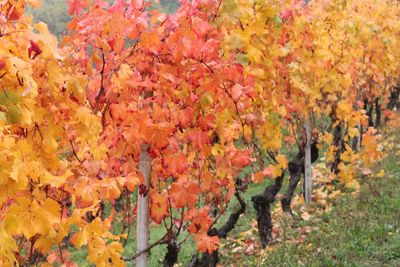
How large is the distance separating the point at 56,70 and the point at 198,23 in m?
1.85

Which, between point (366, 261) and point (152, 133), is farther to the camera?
point (366, 261)

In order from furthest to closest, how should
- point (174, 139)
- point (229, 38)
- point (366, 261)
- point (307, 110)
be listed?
point (307, 110)
point (366, 261)
point (229, 38)
point (174, 139)

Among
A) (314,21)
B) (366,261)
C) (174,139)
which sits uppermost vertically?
(314,21)

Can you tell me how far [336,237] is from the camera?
1043 cm

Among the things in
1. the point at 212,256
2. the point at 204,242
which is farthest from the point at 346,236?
the point at 204,242

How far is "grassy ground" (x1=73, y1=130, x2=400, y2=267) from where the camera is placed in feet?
30.4

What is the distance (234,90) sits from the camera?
4.80 m

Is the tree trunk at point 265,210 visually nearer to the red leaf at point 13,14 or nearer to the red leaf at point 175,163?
the red leaf at point 175,163

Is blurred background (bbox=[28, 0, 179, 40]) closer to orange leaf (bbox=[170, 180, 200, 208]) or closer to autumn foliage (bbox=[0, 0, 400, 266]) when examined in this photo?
autumn foliage (bbox=[0, 0, 400, 266])

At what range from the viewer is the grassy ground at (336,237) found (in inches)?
365

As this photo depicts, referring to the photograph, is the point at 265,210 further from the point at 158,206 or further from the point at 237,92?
the point at 237,92

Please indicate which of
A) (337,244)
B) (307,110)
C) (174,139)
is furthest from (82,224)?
(307,110)

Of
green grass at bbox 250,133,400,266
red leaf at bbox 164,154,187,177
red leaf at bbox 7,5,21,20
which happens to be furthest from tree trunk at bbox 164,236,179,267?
red leaf at bbox 7,5,21,20

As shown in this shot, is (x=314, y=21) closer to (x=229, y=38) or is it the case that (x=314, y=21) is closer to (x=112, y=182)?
(x=229, y=38)
